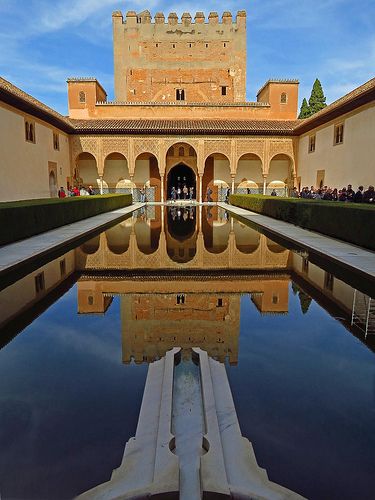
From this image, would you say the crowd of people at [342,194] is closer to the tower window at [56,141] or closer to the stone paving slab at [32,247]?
the stone paving slab at [32,247]

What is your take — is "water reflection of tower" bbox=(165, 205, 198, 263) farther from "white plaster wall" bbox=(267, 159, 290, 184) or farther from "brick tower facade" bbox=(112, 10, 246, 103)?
"brick tower facade" bbox=(112, 10, 246, 103)

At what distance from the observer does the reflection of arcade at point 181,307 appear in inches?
140

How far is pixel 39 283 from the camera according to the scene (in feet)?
18.6

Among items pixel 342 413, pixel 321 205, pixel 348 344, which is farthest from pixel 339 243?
pixel 342 413

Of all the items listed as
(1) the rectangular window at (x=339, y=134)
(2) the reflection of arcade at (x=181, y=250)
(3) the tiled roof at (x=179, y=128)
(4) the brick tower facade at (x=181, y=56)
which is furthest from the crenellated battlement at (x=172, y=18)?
(2) the reflection of arcade at (x=181, y=250)

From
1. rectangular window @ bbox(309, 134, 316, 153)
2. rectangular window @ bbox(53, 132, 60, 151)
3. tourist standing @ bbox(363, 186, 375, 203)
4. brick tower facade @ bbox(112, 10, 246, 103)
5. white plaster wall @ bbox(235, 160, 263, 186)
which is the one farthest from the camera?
brick tower facade @ bbox(112, 10, 246, 103)

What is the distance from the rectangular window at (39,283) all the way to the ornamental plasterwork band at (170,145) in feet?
70.4

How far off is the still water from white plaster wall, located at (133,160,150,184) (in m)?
23.1

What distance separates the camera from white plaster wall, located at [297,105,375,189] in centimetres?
1630

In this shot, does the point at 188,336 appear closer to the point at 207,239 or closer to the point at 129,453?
the point at 129,453

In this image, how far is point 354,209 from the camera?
27.9ft

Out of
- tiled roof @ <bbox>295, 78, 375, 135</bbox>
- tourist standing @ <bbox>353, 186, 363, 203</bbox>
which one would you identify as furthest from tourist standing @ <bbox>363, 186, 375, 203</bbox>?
tiled roof @ <bbox>295, 78, 375, 135</bbox>

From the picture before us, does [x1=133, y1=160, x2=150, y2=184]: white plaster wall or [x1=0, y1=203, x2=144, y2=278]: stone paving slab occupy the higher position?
[x1=133, y1=160, x2=150, y2=184]: white plaster wall

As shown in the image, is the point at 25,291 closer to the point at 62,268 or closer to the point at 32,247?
the point at 62,268
